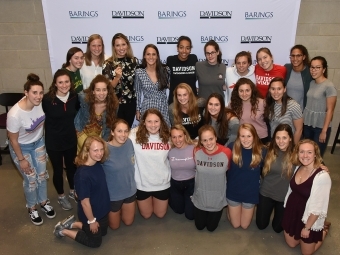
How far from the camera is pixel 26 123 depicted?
9.05 ft

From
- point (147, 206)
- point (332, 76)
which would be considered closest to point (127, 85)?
point (147, 206)

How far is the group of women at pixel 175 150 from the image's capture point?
2650 millimetres

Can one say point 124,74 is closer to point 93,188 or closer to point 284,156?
point 93,188

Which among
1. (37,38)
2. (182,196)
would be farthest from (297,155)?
(37,38)

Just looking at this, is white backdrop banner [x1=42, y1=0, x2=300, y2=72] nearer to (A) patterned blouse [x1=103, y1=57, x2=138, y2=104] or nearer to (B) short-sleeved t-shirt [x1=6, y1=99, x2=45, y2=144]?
(A) patterned blouse [x1=103, y1=57, x2=138, y2=104]

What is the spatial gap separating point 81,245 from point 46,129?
1105 mm

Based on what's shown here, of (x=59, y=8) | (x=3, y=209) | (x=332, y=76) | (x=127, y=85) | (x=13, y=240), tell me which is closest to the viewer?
(x=13, y=240)

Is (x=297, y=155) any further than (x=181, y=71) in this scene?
No

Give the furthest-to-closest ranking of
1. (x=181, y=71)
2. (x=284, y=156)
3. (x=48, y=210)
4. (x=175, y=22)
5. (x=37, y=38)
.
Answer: (x=37, y=38), (x=175, y=22), (x=181, y=71), (x=48, y=210), (x=284, y=156)

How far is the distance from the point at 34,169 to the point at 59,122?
1.65ft

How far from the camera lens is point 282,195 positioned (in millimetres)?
2811

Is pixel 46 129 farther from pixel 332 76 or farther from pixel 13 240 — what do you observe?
pixel 332 76

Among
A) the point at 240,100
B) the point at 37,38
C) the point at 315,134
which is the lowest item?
the point at 315,134

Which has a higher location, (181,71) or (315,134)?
(181,71)
